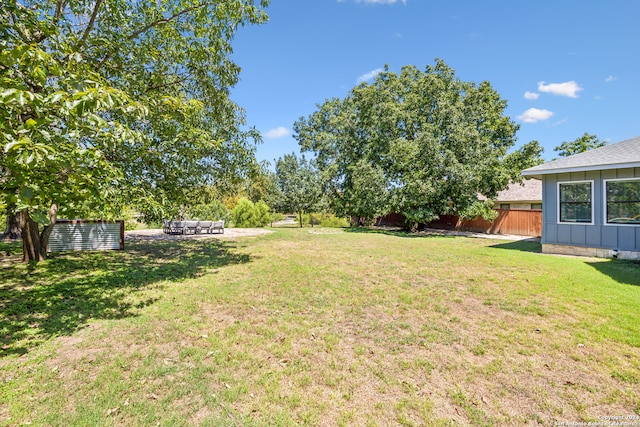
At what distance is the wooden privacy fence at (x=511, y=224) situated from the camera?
1659 centimetres

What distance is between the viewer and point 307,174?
88.9 ft

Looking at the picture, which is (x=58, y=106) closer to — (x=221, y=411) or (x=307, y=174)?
(x=221, y=411)

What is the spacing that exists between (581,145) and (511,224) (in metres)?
20.0

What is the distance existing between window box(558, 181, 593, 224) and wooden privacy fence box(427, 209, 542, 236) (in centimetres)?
770

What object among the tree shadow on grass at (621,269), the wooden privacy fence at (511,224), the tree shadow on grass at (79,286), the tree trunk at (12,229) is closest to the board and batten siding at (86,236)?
the tree shadow on grass at (79,286)

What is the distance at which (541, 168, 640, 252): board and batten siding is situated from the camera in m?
8.49

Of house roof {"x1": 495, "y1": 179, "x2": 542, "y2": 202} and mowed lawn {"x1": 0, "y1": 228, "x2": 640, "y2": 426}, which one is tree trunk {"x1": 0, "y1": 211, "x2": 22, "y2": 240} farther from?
house roof {"x1": 495, "y1": 179, "x2": 542, "y2": 202}

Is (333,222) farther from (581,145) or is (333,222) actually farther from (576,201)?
(581,145)

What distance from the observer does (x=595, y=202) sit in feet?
29.6

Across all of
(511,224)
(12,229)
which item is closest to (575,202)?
(511,224)

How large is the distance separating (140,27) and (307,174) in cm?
2054

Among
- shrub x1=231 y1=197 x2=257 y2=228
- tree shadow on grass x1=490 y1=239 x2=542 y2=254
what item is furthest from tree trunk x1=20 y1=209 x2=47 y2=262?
shrub x1=231 y1=197 x2=257 y2=228

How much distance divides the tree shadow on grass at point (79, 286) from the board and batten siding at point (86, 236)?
867 millimetres

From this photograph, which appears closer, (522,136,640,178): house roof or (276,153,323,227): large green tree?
(522,136,640,178): house roof
